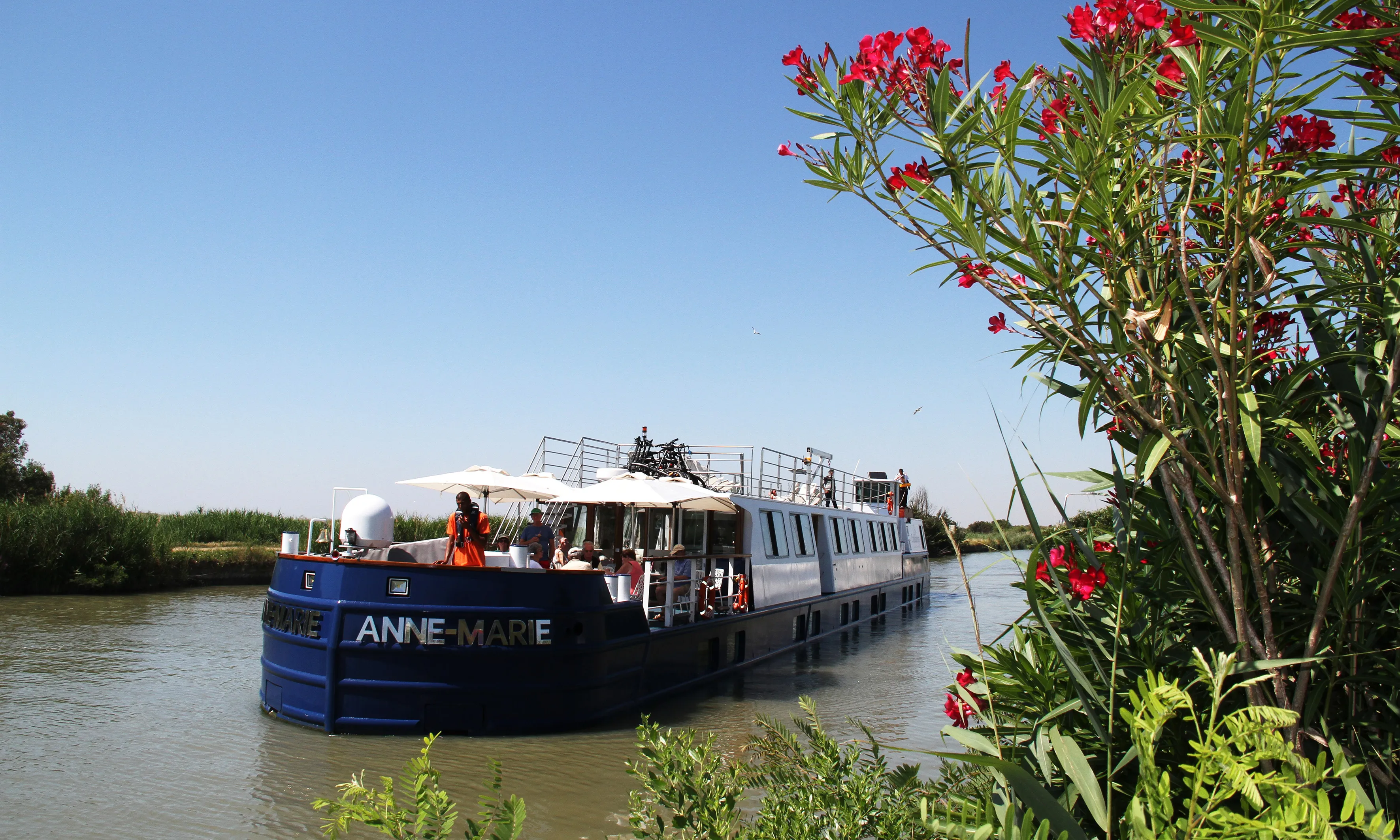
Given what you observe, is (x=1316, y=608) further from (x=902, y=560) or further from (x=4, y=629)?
(x=902, y=560)

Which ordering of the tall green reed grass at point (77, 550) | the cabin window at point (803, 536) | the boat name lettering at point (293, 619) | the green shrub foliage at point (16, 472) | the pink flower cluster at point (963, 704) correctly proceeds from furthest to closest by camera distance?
the green shrub foliage at point (16, 472) < the tall green reed grass at point (77, 550) < the cabin window at point (803, 536) < the boat name lettering at point (293, 619) < the pink flower cluster at point (963, 704)

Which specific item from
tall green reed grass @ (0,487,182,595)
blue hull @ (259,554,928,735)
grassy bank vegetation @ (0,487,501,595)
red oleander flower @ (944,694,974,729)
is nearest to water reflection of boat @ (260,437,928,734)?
blue hull @ (259,554,928,735)

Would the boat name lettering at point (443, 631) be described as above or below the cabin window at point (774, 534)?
below

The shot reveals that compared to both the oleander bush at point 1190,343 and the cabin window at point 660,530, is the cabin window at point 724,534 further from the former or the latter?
the oleander bush at point 1190,343

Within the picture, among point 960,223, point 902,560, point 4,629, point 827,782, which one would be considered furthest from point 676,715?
point 902,560

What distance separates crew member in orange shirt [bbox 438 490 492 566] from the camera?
9648 millimetres

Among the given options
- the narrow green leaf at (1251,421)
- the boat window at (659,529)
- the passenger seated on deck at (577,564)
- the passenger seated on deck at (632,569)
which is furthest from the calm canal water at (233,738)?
the boat window at (659,529)

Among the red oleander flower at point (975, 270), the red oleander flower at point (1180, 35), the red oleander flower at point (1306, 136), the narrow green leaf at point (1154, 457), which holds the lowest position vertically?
the narrow green leaf at point (1154, 457)

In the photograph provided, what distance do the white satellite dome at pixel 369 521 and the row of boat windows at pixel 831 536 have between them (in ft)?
19.5

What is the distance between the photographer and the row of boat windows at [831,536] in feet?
51.3

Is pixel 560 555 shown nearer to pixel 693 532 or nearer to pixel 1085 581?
pixel 693 532

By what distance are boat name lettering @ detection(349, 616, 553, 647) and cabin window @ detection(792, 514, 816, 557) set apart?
8317mm

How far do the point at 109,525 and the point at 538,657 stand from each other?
65.7 ft

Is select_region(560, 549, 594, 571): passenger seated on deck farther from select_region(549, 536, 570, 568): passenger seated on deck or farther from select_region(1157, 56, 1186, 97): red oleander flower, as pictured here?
select_region(1157, 56, 1186, 97): red oleander flower
